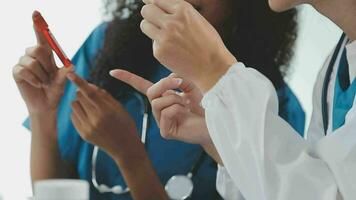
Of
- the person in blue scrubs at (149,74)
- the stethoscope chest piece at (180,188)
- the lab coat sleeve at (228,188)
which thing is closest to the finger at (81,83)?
the person in blue scrubs at (149,74)

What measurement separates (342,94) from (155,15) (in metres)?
0.29

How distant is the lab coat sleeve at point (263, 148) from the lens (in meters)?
0.72

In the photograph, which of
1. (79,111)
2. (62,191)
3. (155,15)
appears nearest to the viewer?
(62,191)

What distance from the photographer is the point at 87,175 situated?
4.38 feet

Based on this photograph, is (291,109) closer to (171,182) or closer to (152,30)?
(171,182)

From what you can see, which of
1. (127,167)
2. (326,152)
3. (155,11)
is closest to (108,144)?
(127,167)

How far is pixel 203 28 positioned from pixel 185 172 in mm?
528

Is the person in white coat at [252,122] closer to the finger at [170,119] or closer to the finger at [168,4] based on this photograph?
the finger at [168,4]

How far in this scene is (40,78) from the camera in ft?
4.02

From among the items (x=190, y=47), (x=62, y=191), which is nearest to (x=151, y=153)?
(x=190, y=47)

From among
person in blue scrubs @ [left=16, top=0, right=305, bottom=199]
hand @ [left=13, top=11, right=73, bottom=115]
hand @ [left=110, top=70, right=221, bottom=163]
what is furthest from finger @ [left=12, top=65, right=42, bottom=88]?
hand @ [left=110, top=70, right=221, bottom=163]

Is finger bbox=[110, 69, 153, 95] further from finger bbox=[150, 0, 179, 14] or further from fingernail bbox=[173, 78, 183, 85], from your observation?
finger bbox=[150, 0, 179, 14]

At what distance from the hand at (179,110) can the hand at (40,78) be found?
0.28m

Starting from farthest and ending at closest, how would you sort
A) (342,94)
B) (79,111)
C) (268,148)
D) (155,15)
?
(79,111)
(342,94)
(155,15)
(268,148)
